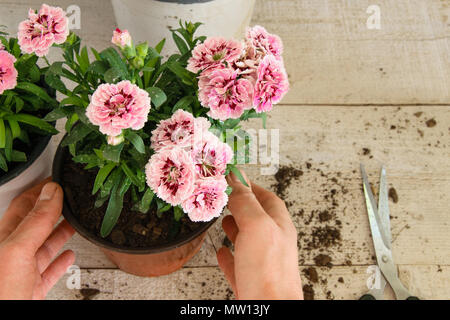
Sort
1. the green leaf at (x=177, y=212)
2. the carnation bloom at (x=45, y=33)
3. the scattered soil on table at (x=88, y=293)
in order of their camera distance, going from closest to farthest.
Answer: the carnation bloom at (x=45, y=33) < the green leaf at (x=177, y=212) < the scattered soil on table at (x=88, y=293)

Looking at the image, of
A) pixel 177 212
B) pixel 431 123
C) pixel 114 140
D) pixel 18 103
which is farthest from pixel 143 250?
pixel 431 123

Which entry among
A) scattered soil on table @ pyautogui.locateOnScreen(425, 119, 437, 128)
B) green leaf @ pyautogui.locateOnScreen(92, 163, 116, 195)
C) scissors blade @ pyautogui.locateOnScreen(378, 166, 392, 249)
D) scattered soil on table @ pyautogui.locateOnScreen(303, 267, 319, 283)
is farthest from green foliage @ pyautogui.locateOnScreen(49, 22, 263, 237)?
scattered soil on table @ pyautogui.locateOnScreen(425, 119, 437, 128)

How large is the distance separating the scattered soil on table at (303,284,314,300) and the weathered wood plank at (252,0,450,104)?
626 millimetres

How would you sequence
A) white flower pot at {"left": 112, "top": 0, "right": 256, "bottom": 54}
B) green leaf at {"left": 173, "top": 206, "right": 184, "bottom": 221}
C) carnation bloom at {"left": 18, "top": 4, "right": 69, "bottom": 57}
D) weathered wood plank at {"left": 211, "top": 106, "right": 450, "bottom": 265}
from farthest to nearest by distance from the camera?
weathered wood plank at {"left": 211, "top": 106, "right": 450, "bottom": 265}
white flower pot at {"left": 112, "top": 0, "right": 256, "bottom": 54}
green leaf at {"left": 173, "top": 206, "right": 184, "bottom": 221}
carnation bloom at {"left": 18, "top": 4, "right": 69, "bottom": 57}

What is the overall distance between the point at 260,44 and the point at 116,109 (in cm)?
28

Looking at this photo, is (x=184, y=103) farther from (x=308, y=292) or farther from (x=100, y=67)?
(x=308, y=292)

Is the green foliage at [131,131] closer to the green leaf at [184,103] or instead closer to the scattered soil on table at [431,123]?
the green leaf at [184,103]

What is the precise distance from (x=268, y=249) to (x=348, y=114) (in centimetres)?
79

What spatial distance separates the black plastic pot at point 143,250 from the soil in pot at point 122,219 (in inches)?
1.0

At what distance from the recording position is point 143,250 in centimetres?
93

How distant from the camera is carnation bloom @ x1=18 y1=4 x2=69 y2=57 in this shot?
75cm

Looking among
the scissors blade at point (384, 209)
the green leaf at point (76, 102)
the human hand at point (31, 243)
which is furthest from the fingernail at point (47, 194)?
the scissors blade at point (384, 209)

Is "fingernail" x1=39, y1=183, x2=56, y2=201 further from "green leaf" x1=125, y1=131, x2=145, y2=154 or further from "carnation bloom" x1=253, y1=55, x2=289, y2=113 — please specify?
"carnation bloom" x1=253, y1=55, x2=289, y2=113

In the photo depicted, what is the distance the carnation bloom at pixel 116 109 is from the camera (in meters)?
0.65
